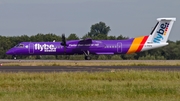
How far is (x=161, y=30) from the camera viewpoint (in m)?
58.0

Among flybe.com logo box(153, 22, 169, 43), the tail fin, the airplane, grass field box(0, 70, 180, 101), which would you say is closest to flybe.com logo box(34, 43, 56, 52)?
the airplane

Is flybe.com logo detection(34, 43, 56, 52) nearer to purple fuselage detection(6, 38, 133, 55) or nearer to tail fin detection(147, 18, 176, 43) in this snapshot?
purple fuselage detection(6, 38, 133, 55)

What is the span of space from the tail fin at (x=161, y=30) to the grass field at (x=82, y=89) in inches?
1313

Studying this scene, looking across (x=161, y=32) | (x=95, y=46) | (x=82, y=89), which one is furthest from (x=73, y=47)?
(x=82, y=89)

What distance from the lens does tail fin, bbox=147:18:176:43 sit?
57312mm

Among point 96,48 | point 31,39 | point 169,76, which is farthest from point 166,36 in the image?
point 169,76

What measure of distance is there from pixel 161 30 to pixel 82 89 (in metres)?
41.2

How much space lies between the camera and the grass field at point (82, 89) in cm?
1553

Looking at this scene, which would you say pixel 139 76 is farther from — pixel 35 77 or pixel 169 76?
pixel 35 77

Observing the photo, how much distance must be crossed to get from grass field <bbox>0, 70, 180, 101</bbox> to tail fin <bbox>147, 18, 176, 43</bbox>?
109 feet

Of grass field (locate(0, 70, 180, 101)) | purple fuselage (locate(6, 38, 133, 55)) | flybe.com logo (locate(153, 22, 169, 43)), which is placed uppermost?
flybe.com logo (locate(153, 22, 169, 43))

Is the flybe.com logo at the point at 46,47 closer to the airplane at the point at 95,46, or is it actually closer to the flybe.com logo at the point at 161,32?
the airplane at the point at 95,46

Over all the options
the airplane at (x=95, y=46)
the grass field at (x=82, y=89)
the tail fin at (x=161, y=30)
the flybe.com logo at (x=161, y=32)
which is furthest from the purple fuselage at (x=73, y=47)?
the grass field at (x=82, y=89)

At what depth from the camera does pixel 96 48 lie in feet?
188
